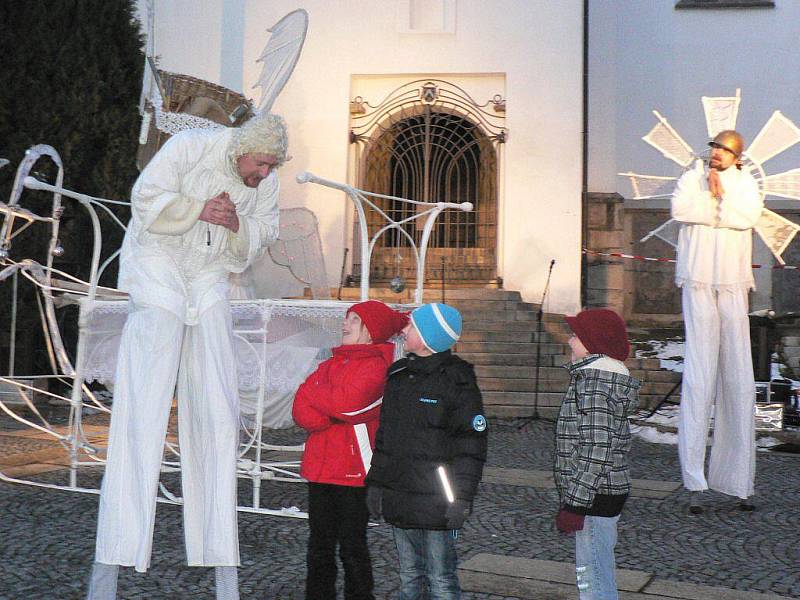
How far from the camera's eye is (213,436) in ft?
11.0

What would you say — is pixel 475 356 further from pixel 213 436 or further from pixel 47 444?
pixel 213 436

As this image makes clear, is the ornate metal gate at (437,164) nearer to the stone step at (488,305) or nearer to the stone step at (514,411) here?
the stone step at (488,305)

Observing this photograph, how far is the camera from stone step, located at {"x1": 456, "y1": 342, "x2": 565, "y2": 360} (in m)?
10.7

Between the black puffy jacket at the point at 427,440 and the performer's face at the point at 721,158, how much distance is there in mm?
3235

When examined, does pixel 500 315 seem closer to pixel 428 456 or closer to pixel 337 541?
pixel 337 541

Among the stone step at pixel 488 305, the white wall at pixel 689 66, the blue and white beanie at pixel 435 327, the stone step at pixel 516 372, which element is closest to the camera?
the blue and white beanie at pixel 435 327

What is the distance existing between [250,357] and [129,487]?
10.7 ft

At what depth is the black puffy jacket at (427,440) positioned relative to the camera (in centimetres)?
302

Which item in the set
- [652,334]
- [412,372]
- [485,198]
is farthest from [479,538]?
[652,334]

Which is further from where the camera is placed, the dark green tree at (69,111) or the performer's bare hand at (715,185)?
the dark green tree at (69,111)

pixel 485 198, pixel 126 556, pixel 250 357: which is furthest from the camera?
pixel 485 198

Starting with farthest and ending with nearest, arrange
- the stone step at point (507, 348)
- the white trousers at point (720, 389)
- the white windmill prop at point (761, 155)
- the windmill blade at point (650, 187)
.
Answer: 1. the stone step at point (507, 348)
2. the windmill blade at point (650, 187)
3. the white windmill prop at point (761, 155)
4. the white trousers at point (720, 389)

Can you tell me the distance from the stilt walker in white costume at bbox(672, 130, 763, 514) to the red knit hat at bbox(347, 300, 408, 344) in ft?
8.92

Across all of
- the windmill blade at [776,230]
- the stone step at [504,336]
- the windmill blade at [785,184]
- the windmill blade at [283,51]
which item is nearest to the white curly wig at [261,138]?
the windmill blade at [283,51]
